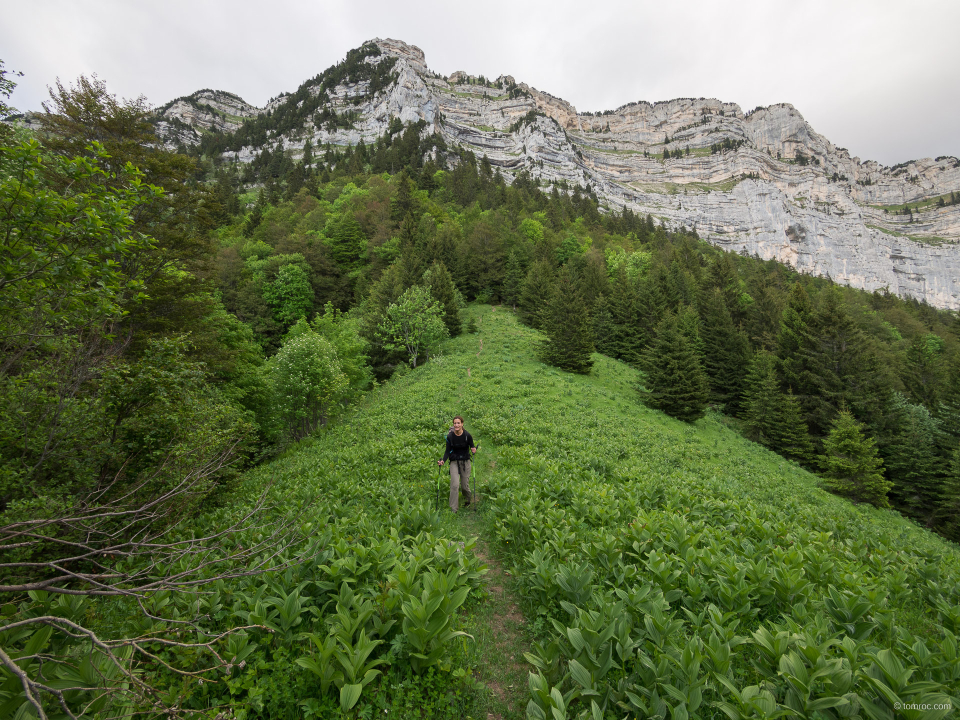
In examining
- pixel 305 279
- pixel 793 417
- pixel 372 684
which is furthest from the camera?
pixel 305 279

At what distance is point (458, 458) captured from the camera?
831 cm

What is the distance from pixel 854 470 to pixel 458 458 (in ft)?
78.1

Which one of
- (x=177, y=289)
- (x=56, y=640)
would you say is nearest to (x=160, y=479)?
(x=56, y=640)

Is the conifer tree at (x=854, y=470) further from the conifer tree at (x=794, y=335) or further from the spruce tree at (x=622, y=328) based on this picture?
the spruce tree at (x=622, y=328)

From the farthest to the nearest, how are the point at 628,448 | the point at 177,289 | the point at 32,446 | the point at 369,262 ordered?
1. the point at 369,262
2. the point at 177,289
3. the point at 628,448
4. the point at 32,446

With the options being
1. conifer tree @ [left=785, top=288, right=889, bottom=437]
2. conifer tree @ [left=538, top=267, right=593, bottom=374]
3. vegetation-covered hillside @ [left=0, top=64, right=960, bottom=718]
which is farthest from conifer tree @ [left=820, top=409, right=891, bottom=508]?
conifer tree @ [left=538, top=267, right=593, bottom=374]

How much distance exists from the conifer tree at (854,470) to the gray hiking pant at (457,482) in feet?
72.3

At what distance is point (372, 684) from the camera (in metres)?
3.59

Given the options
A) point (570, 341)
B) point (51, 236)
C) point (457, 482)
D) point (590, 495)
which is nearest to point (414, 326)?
point (570, 341)

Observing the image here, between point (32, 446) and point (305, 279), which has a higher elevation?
point (305, 279)

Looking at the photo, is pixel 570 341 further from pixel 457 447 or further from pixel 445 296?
pixel 457 447

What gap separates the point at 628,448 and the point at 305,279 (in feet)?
151

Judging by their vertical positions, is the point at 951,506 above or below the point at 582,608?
below

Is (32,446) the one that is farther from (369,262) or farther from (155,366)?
(369,262)
